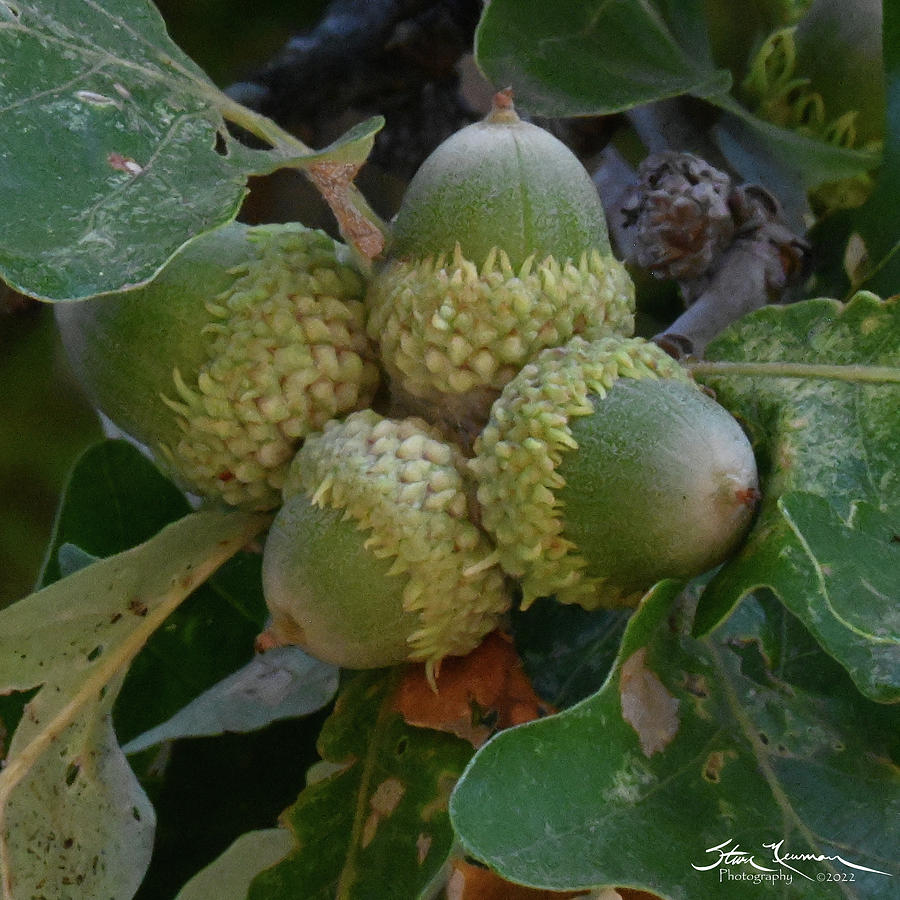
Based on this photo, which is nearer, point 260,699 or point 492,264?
point 492,264

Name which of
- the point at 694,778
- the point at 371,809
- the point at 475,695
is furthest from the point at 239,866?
the point at 694,778

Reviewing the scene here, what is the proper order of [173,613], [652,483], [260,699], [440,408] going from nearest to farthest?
[652,483]
[440,408]
[260,699]
[173,613]

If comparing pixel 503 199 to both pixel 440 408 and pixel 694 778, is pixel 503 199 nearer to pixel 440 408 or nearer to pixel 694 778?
pixel 440 408

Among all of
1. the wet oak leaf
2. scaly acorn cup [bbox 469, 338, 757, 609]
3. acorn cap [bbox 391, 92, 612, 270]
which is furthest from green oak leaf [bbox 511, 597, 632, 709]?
acorn cap [bbox 391, 92, 612, 270]

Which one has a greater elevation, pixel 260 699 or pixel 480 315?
pixel 480 315

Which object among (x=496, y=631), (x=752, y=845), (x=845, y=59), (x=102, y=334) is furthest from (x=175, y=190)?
(x=845, y=59)

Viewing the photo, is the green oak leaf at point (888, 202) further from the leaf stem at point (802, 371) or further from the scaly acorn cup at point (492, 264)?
the scaly acorn cup at point (492, 264)

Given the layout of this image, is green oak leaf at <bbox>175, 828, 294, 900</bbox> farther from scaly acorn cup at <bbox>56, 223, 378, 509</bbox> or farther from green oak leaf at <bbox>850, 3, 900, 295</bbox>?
green oak leaf at <bbox>850, 3, 900, 295</bbox>

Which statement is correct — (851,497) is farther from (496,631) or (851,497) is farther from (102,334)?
(102,334)
